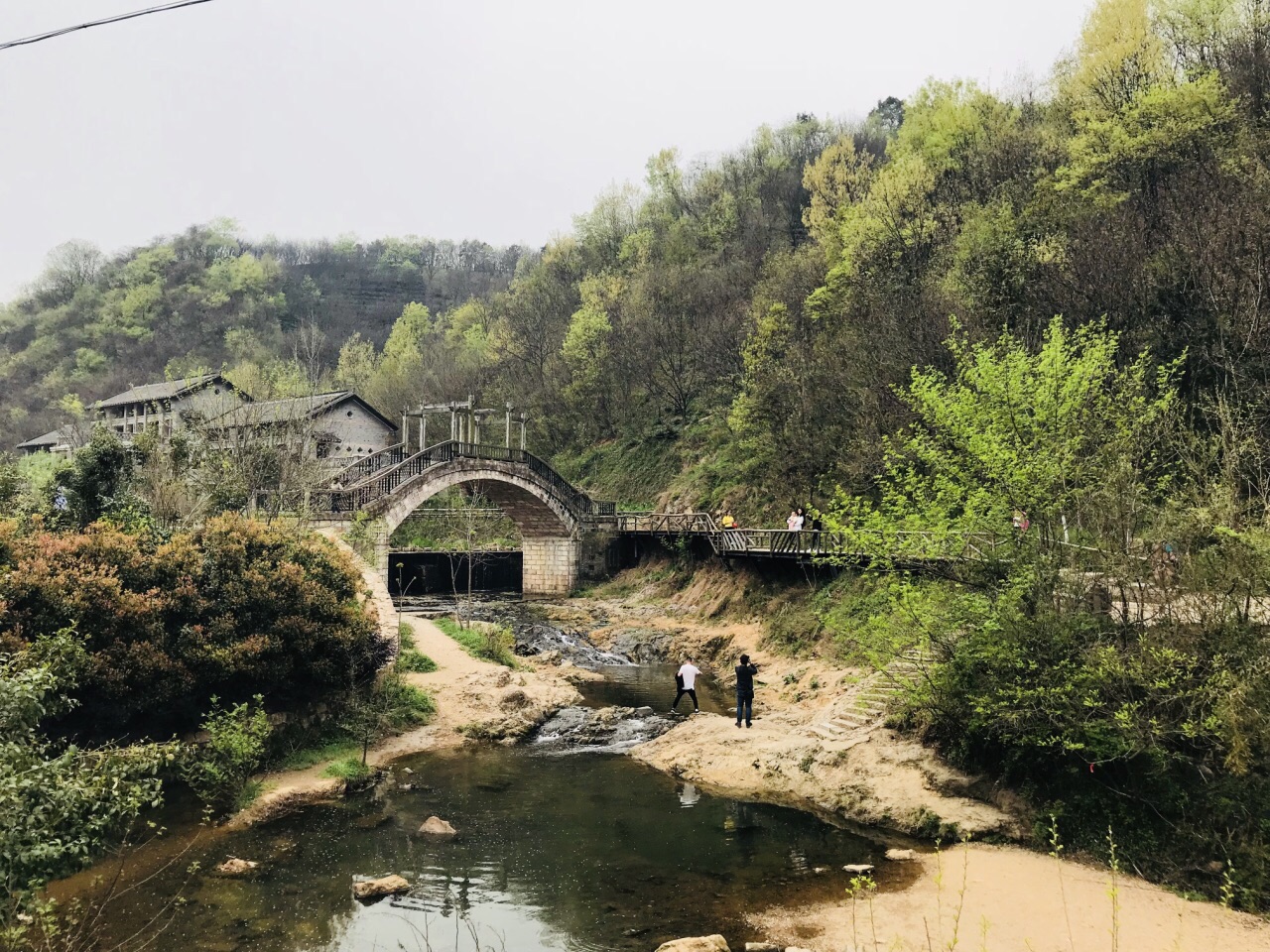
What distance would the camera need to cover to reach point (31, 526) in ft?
47.1

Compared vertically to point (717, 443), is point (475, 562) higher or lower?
lower

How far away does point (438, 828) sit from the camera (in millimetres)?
12688

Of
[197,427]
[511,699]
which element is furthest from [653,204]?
[511,699]

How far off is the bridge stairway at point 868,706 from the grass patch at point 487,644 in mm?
10639

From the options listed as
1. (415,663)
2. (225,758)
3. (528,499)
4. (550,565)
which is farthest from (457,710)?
(550,565)

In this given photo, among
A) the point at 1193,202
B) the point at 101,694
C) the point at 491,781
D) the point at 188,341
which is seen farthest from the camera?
the point at 188,341

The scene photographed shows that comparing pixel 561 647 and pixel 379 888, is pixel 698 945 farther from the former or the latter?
pixel 561 647

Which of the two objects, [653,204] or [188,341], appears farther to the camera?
[188,341]

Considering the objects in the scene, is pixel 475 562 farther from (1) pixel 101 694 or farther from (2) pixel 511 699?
(1) pixel 101 694

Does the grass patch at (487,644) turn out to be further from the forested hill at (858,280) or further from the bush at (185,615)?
the forested hill at (858,280)

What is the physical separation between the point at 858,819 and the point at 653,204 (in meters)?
62.1

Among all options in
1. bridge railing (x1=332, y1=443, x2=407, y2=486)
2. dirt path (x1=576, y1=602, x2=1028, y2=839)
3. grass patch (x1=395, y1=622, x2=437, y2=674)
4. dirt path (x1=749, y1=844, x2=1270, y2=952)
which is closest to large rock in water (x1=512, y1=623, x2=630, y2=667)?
grass patch (x1=395, y1=622, x2=437, y2=674)

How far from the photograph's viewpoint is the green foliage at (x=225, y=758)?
1313cm

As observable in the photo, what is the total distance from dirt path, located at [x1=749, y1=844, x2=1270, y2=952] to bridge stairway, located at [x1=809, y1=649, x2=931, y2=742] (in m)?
4.41
